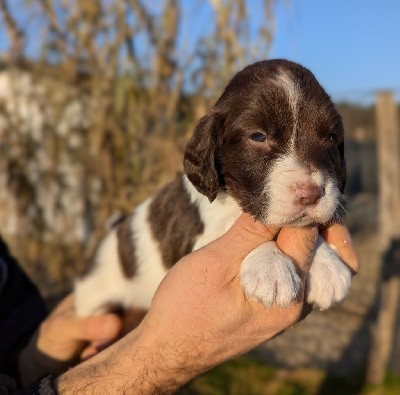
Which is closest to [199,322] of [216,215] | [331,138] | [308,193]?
[308,193]

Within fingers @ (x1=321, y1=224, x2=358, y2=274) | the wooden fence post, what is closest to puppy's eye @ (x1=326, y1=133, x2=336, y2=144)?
fingers @ (x1=321, y1=224, x2=358, y2=274)

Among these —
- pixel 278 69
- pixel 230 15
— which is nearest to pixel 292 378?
pixel 230 15

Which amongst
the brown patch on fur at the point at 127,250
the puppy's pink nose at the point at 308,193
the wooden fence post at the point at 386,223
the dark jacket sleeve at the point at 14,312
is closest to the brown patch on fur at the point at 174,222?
the brown patch on fur at the point at 127,250

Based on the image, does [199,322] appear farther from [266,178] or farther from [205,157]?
[205,157]

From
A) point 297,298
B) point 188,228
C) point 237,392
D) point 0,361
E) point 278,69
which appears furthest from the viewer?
point 237,392

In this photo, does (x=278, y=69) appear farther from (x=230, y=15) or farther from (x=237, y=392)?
(x=237, y=392)

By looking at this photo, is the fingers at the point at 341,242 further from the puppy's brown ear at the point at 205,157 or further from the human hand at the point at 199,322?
the puppy's brown ear at the point at 205,157

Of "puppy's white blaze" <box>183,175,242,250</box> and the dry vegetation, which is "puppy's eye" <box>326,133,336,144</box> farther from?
the dry vegetation
